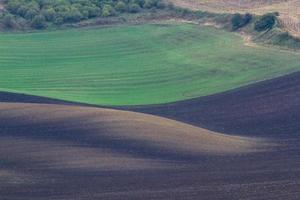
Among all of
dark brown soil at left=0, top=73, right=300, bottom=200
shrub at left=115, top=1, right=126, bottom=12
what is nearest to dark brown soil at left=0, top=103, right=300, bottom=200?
dark brown soil at left=0, top=73, right=300, bottom=200

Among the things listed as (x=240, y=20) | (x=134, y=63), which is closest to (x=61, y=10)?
(x=240, y=20)

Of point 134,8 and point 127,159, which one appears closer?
point 127,159

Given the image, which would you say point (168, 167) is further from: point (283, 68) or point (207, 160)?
point (283, 68)

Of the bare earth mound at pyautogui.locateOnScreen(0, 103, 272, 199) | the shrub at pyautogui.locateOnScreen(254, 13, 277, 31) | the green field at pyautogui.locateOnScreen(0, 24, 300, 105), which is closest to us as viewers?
the bare earth mound at pyautogui.locateOnScreen(0, 103, 272, 199)

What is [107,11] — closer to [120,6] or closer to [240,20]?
[120,6]

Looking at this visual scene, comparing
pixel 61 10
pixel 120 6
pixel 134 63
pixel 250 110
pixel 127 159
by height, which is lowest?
pixel 61 10

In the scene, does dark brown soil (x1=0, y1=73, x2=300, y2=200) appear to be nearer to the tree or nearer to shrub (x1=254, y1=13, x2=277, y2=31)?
shrub (x1=254, y1=13, x2=277, y2=31)

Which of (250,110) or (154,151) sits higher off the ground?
(154,151)
